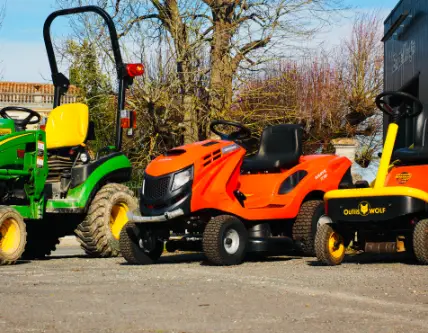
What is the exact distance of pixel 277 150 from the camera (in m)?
12.4

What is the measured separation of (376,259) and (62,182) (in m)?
4.20

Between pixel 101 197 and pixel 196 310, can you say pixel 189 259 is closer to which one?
pixel 101 197

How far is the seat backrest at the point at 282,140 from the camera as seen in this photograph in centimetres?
1216

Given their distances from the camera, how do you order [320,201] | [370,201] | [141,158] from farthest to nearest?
1. [141,158]
2. [320,201]
3. [370,201]

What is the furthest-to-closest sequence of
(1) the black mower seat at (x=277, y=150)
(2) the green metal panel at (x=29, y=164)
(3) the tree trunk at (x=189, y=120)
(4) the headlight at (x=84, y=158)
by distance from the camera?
(3) the tree trunk at (x=189, y=120) → (4) the headlight at (x=84, y=158) → (1) the black mower seat at (x=277, y=150) → (2) the green metal panel at (x=29, y=164)

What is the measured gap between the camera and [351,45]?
45.0 m

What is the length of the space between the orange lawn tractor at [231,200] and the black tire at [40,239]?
2.26m

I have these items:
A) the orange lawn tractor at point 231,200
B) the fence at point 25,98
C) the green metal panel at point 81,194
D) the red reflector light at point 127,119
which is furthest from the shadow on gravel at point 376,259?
the fence at point 25,98

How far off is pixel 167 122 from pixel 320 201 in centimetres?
1093

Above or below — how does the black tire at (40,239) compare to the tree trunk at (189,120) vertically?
below

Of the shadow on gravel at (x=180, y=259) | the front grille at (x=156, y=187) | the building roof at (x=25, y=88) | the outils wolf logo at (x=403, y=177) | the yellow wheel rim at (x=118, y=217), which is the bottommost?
the shadow on gravel at (x=180, y=259)

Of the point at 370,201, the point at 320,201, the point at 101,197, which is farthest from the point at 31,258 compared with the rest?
the point at 370,201

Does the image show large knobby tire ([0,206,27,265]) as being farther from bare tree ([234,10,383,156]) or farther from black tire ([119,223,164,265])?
bare tree ([234,10,383,156])

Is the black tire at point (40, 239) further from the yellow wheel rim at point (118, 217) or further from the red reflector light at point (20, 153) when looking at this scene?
the red reflector light at point (20, 153)
